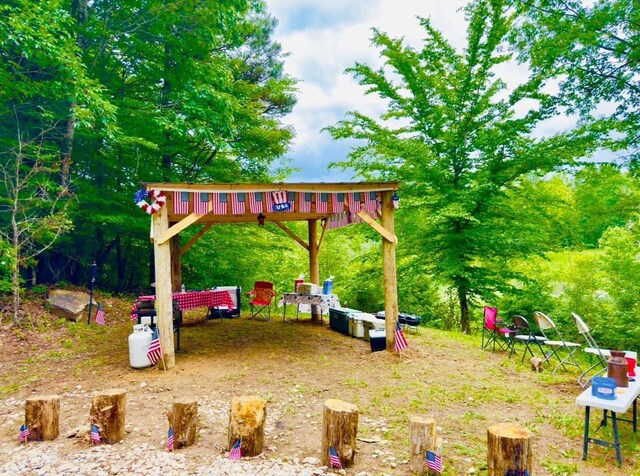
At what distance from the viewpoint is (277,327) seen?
8320mm

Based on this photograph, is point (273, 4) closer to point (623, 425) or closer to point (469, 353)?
point (469, 353)

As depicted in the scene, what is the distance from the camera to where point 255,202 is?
5.75 metres

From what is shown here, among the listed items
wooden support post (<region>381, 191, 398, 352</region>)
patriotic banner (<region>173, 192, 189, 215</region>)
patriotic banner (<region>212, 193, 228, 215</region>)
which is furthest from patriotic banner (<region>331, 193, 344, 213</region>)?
patriotic banner (<region>173, 192, 189, 215</region>)

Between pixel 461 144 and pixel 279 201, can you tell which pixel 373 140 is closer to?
pixel 461 144

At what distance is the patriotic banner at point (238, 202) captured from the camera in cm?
567

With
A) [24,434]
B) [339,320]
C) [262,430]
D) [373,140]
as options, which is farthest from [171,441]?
[373,140]

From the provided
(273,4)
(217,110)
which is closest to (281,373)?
(217,110)

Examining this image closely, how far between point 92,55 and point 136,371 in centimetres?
737

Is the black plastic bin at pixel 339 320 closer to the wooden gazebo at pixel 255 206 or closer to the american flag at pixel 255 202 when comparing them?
the wooden gazebo at pixel 255 206

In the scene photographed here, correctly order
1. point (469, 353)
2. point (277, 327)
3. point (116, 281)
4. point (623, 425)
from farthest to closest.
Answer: point (116, 281)
point (277, 327)
point (469, 353)
point (623, 425)

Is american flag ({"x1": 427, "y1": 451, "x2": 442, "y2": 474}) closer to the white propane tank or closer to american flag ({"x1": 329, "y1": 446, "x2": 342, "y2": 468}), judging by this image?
american flag ({"x1": 329, "y1": 446, "x2": 342, "y2": 468})

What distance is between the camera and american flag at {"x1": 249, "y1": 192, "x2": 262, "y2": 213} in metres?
5.73

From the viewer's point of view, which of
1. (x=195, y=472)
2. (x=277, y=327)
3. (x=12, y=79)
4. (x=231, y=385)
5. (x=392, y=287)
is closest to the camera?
(x=195, y=472)

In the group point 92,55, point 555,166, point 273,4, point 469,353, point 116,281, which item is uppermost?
point 273,4
